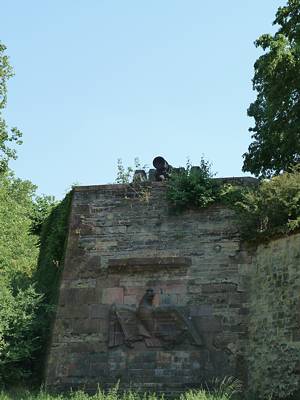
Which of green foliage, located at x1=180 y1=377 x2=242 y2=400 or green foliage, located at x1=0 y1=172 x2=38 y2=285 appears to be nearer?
green foliage, located at x1=180 y1=377 x2=242 y2=400

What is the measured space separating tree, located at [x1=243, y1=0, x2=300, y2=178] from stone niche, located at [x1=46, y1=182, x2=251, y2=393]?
4.21 m

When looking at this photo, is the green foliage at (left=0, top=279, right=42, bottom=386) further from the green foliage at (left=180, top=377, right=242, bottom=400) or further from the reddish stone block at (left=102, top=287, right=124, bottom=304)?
the green foliage at (left=180, top=377, right=242, bottom=400)

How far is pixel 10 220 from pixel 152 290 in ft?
50.0

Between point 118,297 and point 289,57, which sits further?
point 289,57

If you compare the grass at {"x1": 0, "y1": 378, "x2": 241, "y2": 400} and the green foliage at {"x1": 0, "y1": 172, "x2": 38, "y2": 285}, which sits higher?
the green foliage at {"x1": 0, "y1": 172, "x2": 38, "y2": 285}

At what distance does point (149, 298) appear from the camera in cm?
1329

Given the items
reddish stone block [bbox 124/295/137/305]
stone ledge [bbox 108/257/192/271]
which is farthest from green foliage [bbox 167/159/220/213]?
reddish stone block [bbox 124/295/137/305]

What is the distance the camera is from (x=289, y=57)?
16500mm

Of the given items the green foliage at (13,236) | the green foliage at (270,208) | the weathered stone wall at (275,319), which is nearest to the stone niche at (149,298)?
the weathered stone wall at (275,319)

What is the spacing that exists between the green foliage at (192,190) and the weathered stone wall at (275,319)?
164cm

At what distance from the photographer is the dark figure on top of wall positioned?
1286cm

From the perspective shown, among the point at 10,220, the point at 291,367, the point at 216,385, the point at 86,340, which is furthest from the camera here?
the point at 10,220

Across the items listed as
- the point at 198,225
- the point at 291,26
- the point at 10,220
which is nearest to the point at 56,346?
the point at 198,225

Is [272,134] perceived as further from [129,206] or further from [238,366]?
[238,366]
